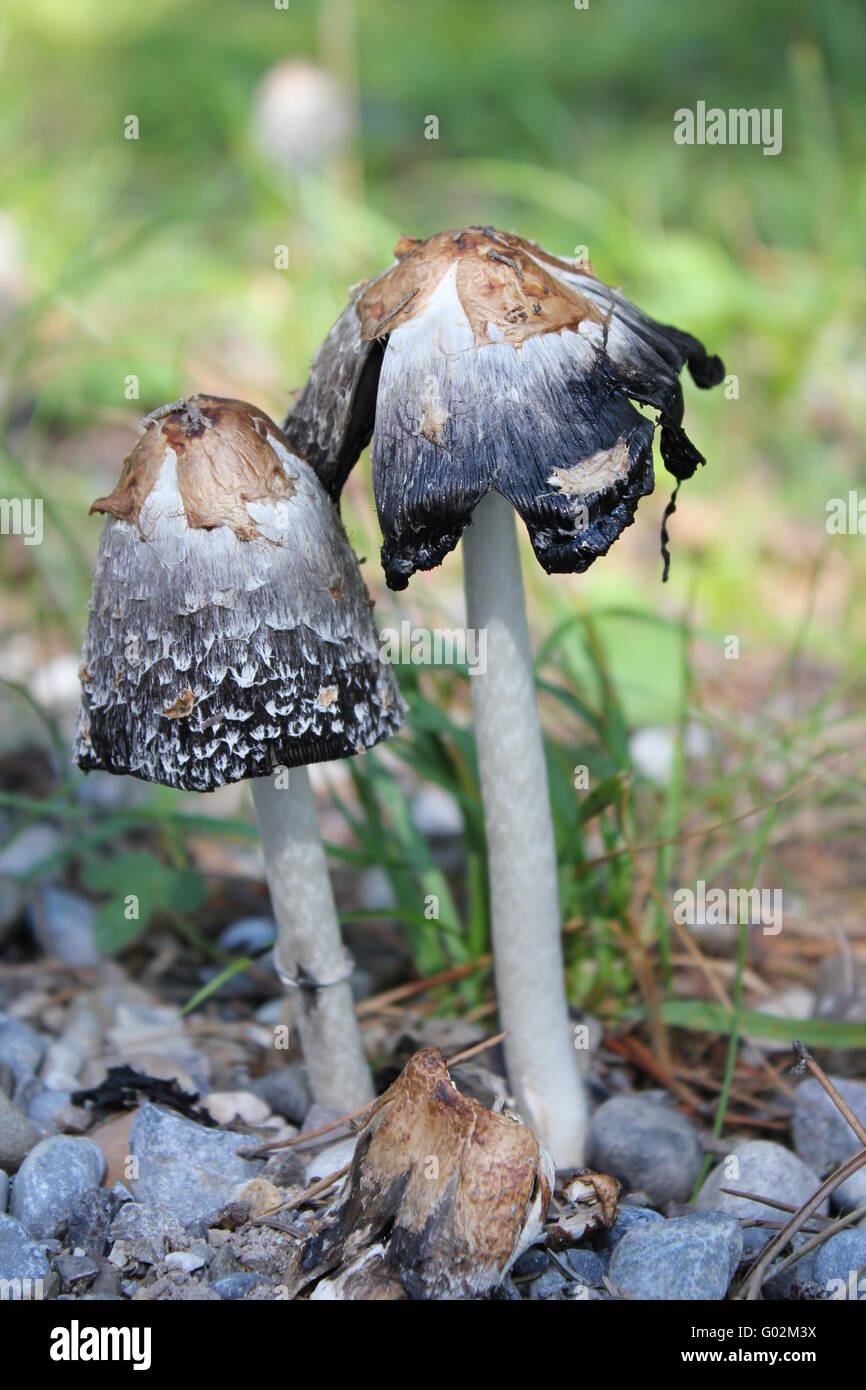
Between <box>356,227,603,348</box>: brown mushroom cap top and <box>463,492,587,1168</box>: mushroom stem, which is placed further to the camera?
<box>463,492,587,1168</box>: mushroom stem

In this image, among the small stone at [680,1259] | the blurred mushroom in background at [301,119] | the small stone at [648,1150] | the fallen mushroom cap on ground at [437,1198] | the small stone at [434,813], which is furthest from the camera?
the blurred mushroom in background at [301,119]

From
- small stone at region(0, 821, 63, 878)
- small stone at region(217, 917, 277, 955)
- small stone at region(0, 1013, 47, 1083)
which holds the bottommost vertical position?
small stone at region(0, 1013, 47, 1083)

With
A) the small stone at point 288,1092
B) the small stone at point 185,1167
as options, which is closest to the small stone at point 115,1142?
the small stone at point 185,1167

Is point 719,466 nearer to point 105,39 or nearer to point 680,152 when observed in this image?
point 680,152

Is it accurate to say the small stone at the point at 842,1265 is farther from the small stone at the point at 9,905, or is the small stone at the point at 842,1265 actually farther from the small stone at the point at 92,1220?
the small stone at the point at 9,905

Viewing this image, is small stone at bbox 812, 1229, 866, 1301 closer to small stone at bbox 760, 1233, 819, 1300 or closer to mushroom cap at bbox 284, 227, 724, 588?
small stone at bbox 760, 1233, 819, 1300

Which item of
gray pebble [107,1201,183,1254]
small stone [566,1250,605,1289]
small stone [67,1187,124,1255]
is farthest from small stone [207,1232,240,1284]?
small stone [566,1250,605,1289]
